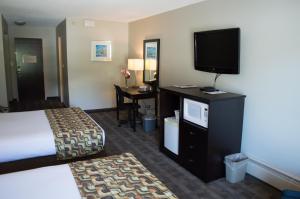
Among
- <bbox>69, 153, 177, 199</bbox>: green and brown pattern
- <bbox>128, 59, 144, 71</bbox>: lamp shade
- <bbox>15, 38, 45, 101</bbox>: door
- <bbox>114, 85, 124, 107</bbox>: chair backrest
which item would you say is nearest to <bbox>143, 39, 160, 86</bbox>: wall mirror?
<bbox>128, 59, 144, 71</bbox>: lamp shade

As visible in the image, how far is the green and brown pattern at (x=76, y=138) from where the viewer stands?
2758 millimetres

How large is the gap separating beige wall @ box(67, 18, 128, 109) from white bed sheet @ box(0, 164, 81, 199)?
13.7 feet

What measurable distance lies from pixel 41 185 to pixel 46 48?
269 inches

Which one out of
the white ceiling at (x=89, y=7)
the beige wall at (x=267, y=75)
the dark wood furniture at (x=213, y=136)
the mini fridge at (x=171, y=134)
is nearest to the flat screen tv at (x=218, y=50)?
the beige wall at (x=267, y=75)

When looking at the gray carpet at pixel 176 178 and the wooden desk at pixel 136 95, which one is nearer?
the gray carpet at pixel 176 178

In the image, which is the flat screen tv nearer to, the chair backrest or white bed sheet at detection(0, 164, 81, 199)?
the chair backrest

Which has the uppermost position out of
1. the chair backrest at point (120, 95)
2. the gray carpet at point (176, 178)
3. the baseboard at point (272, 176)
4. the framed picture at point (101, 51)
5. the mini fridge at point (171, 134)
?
the framed picture at point (101, 51)

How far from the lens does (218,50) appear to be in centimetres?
323

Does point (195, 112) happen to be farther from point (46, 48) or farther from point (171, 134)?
Result: point (46, 48)

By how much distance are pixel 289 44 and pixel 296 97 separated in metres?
0.55

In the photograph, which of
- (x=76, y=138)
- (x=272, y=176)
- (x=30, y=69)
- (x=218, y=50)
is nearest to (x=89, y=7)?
(x=218, y=50)

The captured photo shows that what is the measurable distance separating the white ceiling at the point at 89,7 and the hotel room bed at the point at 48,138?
1973mm

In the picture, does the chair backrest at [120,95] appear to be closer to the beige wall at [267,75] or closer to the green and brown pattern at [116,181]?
the beige wall at [267,75]

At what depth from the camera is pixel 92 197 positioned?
5.24 ft
